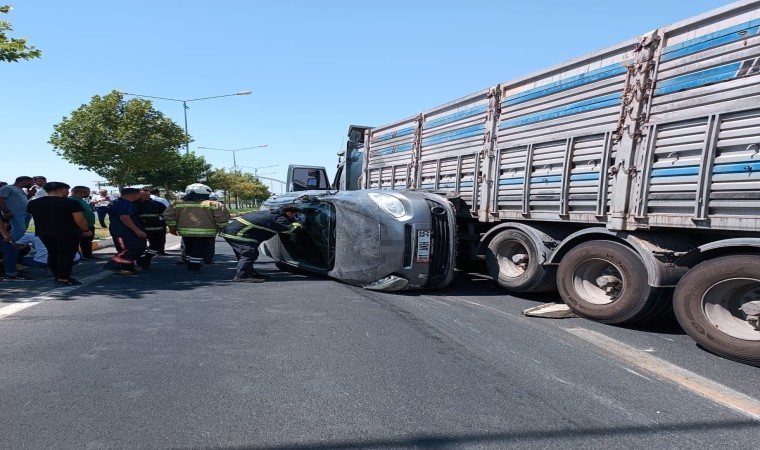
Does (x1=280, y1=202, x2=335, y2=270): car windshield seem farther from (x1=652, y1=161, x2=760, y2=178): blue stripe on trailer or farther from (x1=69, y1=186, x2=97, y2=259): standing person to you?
(x1=652, y1=161, x2=760, y2=178): blue stripe on trailer

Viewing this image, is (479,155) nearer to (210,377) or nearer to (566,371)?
(566,371)

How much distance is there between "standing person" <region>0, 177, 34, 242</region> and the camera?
805cm

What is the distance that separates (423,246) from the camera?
6289mm

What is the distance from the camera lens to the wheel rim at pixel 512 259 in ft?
20.5

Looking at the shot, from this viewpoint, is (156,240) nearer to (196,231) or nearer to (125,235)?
(125,235)

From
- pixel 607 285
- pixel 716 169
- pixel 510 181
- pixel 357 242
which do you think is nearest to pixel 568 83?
pixel 510 181

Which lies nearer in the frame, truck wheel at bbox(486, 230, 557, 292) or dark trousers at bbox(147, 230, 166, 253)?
truck wheel at bbox(486, 230, 557, 292)

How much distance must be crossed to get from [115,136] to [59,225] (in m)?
12.0

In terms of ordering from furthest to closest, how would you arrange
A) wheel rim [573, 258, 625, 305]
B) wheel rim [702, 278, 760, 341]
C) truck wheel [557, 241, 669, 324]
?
wheel rim [573, 258, 625, 305] → truck wheel [557, 241, 669, 324] → wheel rim [702, 278, 760, 341]

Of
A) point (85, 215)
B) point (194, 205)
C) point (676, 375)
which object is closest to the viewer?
point (676, 375)

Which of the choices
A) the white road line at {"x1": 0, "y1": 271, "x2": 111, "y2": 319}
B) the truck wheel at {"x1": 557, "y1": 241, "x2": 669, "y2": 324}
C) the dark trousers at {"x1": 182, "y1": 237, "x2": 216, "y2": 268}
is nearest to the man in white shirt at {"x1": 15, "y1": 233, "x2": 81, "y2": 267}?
the white road line at {"x1": 0, "y1": 271, "x2": 111, "y2": 319}

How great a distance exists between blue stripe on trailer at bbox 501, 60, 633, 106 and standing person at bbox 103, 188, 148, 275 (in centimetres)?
592

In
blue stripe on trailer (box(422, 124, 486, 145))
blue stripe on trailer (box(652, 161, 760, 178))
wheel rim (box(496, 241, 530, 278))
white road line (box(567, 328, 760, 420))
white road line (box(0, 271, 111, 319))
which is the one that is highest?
blue stripe on trailer (box(422, 124, 486, 145))

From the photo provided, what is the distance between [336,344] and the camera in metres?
4.19
